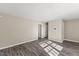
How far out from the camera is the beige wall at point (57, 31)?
5.45m

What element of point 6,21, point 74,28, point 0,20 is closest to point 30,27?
point 6,21

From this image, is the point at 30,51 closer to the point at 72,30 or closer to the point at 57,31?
the point at 57,31

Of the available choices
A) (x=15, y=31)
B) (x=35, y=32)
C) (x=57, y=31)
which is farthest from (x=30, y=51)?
(x=57, y=31)

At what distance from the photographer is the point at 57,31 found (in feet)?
18.7

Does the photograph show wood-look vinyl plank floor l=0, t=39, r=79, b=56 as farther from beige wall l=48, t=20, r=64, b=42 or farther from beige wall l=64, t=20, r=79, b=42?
beige wall l=64, t=20, r=79, b=42

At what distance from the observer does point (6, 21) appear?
3.75 metres

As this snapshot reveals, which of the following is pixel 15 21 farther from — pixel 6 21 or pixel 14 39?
pixel 14 39

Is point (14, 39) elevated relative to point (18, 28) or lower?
lower

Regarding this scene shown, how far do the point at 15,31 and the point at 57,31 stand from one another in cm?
397

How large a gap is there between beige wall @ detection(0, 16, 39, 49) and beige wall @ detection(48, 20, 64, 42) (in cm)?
203

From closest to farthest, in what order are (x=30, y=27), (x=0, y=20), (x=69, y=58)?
1. (x=69, y=58)
2. (x=0, y=20)
3. (x=30, y=27)

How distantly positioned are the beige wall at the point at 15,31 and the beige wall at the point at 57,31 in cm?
203

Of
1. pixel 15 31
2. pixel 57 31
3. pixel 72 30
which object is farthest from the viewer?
pixel 72 30

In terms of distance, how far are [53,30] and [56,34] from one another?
561mm
